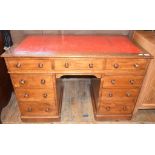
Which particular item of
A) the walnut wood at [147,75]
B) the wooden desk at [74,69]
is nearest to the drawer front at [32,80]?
the wooden desk at [74,69]

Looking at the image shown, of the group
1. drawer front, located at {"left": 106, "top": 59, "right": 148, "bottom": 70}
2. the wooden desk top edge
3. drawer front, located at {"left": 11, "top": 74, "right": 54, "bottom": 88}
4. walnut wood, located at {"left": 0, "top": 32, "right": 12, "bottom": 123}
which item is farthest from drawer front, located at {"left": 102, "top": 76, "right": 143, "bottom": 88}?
walnut wood, located at {"left": 0, "top": 32, "right": 12, "bottom": 123}

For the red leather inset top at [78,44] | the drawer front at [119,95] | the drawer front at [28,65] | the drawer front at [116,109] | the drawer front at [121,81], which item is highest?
the red leather inset top at [78,44]

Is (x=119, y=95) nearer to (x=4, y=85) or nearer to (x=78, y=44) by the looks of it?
(x=78, y=44)

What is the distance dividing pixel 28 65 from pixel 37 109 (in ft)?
1.93

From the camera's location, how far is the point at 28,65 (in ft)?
4.34

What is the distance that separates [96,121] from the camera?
1.77 m

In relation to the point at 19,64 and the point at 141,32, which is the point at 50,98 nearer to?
the point at 19,64

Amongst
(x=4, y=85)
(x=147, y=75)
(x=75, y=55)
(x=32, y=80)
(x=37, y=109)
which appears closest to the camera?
(x=75, y=55)

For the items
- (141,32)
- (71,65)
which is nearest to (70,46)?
(71,65)

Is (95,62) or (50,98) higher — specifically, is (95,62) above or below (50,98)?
above

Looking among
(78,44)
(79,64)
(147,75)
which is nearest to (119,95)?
(147,75)

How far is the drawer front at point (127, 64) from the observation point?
133 cm

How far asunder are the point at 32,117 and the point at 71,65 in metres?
Answer: 0.86

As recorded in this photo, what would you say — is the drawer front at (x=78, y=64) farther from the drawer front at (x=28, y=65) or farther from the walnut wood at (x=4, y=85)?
the walnut wood at (x=4, y=85)
